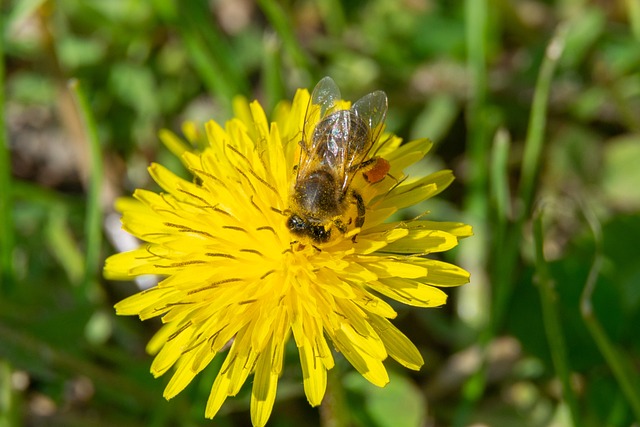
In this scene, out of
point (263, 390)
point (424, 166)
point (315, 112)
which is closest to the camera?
point (263, 390)

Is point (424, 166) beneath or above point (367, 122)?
beneath

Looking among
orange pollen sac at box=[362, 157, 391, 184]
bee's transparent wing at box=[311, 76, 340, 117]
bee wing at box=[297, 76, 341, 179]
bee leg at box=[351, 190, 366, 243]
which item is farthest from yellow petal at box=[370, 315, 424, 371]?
bee's transparent wing at box=[311, 76, 340, 117]

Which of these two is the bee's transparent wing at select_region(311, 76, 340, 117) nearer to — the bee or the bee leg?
the bee

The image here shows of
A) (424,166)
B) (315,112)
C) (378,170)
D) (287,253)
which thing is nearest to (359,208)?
(378,170)

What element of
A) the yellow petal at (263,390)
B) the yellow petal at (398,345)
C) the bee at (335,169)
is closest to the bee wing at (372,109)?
the bee at (335,169)

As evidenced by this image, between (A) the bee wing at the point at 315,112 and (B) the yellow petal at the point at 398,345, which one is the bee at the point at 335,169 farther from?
(B) the yellow petal at the point at 398,345

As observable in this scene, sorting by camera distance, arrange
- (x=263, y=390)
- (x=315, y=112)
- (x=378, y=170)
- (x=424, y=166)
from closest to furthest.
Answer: (x=263, y=390)
(x=378, y=170)
(x=315, y=112)
(x=424, y=166)

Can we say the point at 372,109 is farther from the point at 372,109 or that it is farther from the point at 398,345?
the point at 398,345
